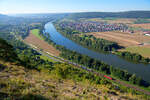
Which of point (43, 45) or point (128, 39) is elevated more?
point (128, 39)

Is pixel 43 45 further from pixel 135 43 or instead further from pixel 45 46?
pixel 135 43

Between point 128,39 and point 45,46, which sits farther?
point 128,39

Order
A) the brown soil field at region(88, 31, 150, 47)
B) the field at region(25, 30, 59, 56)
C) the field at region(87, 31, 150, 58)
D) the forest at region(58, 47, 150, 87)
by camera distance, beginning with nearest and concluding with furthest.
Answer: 1. the forest at region(58, 47, 150, 87)
2. the field at region(87, 31, 150, 58)
3. the field at region(25, 30, 59, 56)
4. the brown soil field at region(88, 31, 150, 47)

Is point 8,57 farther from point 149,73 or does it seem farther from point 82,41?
point 82,41

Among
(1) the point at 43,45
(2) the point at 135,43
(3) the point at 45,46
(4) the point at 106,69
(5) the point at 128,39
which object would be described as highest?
(5) the point at 128,39

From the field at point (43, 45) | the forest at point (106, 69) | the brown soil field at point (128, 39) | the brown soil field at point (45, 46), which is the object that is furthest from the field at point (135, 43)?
the field at point (43, 45)

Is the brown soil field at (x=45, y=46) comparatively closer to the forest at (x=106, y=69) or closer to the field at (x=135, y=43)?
the forest at (x=106, y=69)

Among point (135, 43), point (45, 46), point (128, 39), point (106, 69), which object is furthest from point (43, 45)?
point (128, 39)

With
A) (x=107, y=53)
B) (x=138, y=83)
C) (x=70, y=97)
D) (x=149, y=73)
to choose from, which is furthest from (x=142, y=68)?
(x=70, y=97)

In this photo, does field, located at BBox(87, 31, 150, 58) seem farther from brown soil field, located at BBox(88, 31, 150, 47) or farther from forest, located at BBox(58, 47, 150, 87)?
forest, located at BBox(58, 47, 150, 87)

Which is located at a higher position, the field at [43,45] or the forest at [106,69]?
the field at [43,45]

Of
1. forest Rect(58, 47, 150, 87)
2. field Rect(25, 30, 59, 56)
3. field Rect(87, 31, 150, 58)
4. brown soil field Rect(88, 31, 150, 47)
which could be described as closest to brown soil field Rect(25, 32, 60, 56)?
field Rect(25, 30, 59, 56)

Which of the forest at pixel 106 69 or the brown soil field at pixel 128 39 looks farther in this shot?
the brown soil field at pixel 128 39
